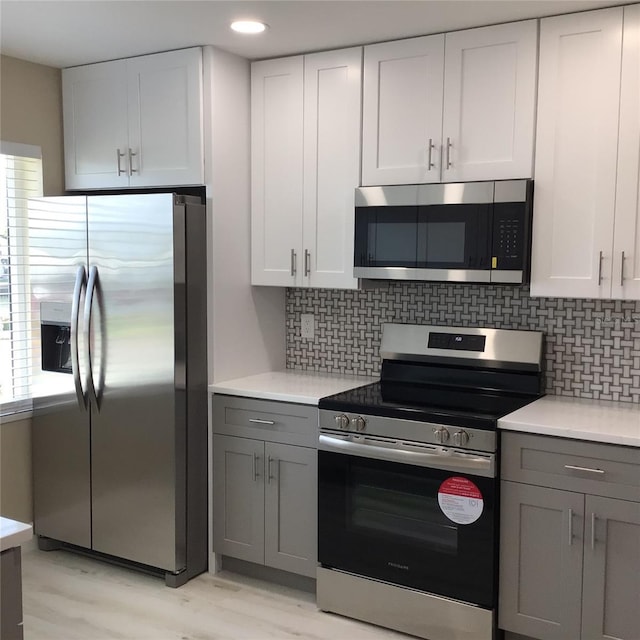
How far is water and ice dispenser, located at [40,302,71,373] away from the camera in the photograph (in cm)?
346

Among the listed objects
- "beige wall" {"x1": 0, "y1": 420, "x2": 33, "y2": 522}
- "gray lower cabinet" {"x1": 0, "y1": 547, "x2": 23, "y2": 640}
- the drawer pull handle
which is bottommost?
"beige wall" {"x1": 0, "y1": 420, "x2": 33, "y2": 522}

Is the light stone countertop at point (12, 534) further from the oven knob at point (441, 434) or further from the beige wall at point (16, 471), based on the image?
the beige wall at point (16, 471)

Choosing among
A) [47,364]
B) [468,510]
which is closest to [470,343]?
[468,510]

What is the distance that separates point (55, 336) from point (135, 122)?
1053 mm

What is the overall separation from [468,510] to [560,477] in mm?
351

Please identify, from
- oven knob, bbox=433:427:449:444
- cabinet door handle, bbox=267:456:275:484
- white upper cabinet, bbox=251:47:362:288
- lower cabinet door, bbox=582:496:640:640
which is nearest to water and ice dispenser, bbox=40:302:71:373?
white upper cabinet, bbox=251:47:362:288

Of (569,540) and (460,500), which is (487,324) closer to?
(460,500)

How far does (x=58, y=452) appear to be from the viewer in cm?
357

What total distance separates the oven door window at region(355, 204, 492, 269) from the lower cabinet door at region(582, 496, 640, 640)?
0.99 metres

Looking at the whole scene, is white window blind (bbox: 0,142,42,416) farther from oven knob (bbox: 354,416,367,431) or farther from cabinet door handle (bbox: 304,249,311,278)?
oven knob (bbox: 354,416,367,431)

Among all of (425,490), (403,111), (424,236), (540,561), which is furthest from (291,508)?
(403,111)

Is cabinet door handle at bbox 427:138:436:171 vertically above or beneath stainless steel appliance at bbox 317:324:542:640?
above

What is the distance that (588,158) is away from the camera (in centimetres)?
276

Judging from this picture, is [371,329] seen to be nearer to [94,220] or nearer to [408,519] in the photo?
[408,519]
